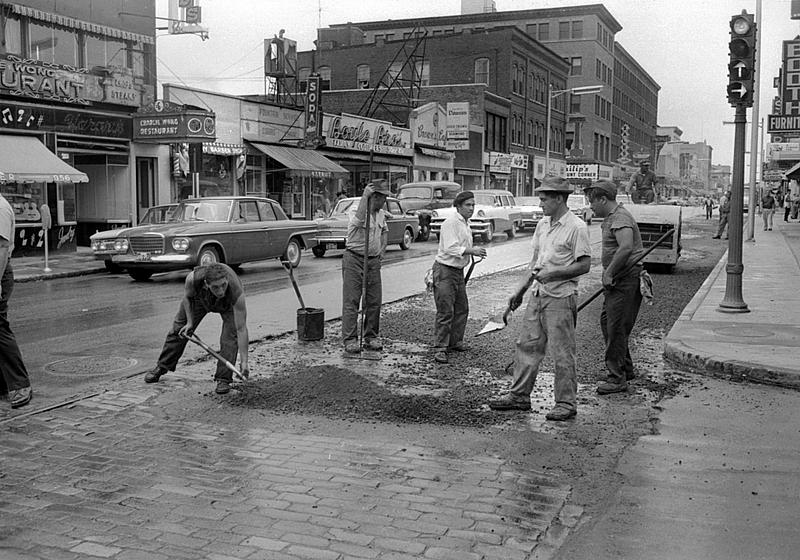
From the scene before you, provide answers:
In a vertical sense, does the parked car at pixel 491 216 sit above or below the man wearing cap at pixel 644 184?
below

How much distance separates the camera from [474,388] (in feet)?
23.9

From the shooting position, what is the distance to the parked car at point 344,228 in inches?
871

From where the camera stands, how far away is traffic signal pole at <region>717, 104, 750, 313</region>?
10734 mm

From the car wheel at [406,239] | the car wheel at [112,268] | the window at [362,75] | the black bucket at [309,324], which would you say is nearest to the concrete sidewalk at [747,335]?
the black bucket at [309,324]

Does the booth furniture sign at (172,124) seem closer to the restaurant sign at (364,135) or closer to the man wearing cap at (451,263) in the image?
the restaurant sign at (364,135)

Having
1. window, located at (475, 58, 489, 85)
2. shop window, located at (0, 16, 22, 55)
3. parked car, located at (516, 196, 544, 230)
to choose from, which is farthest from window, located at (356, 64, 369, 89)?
shop window, located at (0, 16, 22, 55)

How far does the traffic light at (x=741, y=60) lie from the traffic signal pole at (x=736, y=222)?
153mm

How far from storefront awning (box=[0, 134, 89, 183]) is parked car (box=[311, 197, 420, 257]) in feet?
20.0

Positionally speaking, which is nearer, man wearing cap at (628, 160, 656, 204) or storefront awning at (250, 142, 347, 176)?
man wearing cap at (628, 160, 656, 204)

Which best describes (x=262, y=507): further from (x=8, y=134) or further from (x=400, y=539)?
(x=8, y=134)

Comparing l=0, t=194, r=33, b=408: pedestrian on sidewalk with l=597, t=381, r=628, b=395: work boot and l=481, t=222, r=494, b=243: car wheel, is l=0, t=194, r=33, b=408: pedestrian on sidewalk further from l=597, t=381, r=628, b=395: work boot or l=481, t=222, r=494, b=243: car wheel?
l=481, t=222, r=494, b=243: car wheel

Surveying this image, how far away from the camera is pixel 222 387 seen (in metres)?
6.93

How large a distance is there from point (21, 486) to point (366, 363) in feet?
13.1

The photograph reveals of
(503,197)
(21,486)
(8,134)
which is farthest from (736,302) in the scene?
(503,197)
